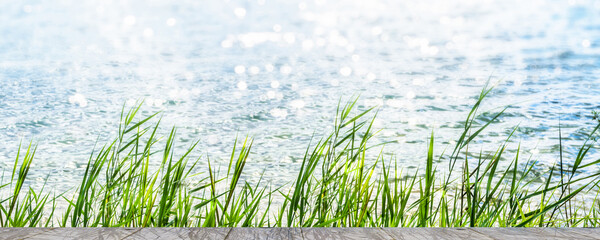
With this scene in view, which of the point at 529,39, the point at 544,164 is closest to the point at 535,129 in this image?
the point at 544,164

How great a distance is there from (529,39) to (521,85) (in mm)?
3469

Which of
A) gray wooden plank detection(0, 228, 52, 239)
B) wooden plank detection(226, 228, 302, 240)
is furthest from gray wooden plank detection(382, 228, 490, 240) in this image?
gray wooden plank detection(0, 228, 52, 239)

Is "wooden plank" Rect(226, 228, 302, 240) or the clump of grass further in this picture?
the clump of grass

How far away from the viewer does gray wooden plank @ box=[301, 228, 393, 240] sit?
4.88 feet

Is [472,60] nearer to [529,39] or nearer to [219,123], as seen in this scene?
[529,39]

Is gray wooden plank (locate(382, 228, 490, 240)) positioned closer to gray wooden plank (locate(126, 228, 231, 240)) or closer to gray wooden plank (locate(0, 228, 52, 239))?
gray wooden plank (locate(126, 228, 231, 240))

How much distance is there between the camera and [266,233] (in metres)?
1.51

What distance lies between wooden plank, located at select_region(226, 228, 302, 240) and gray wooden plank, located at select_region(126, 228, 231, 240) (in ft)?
0.07

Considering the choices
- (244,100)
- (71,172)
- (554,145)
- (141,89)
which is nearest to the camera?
(71,172)

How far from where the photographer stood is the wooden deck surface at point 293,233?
4.86 ft

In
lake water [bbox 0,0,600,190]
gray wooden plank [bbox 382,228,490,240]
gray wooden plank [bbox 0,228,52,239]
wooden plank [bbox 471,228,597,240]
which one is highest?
lake water [bbox 0,0,600,190]

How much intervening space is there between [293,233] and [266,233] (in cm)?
5

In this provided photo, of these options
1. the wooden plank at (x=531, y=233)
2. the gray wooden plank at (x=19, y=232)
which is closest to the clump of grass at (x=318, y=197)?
the wooden plank at (x=531, y=233)

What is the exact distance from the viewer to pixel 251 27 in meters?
11.0
